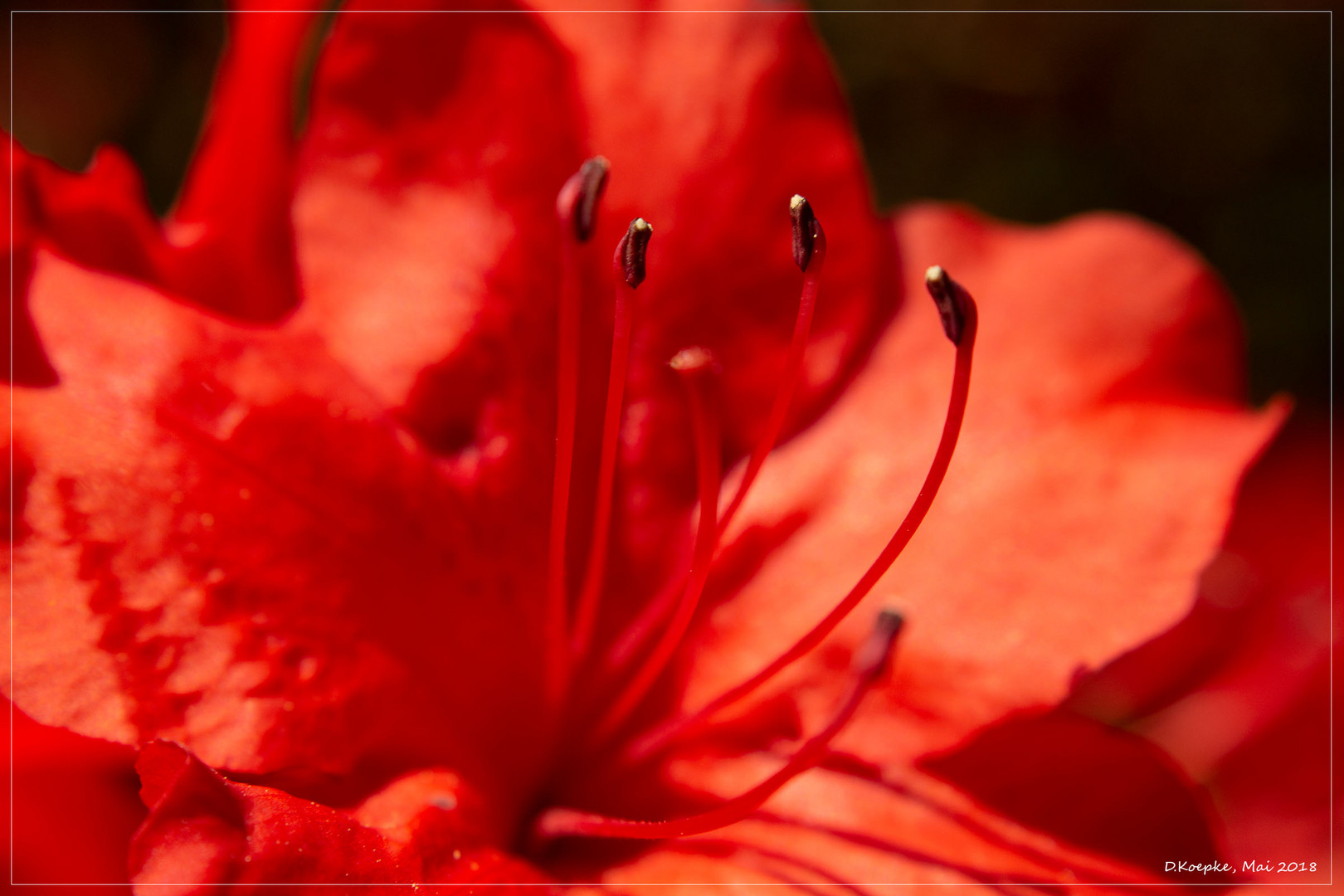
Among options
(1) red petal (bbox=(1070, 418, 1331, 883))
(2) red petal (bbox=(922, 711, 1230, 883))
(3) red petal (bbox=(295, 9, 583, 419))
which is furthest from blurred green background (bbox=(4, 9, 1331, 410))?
(2) red petal (bbox=(922, 711, 1230, 883))

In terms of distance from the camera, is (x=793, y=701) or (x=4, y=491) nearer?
(x=4, y=491)

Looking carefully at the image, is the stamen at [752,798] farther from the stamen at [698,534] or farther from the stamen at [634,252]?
the stamen at [634,252]

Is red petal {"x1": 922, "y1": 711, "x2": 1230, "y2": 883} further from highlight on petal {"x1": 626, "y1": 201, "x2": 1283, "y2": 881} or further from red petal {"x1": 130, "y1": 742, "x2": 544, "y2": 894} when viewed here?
red petal {"x1": 130, "y1": 742, "x2": 544, "y2": 894}

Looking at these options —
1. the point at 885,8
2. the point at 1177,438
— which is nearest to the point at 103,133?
the point at 885,8

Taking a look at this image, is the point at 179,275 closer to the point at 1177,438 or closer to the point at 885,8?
the point at 1177,438

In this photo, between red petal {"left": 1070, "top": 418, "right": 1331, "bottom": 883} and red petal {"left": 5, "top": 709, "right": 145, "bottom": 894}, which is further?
red petal {"left": 1070, "top": 418, "right": 1331, "bottom": 883}

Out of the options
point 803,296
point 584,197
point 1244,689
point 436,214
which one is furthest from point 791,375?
point 1244,689

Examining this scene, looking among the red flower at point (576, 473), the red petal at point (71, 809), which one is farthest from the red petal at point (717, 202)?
the red petal at point (71, 809)
